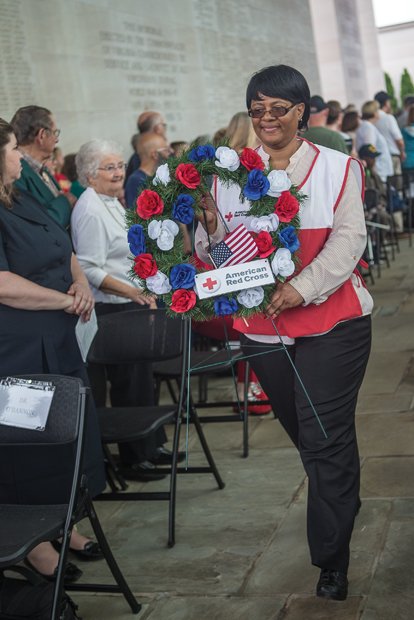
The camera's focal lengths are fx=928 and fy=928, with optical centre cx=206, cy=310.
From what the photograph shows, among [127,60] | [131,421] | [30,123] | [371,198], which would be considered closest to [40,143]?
[30,123]

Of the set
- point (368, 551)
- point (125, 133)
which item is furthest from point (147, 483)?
point (125, 133)

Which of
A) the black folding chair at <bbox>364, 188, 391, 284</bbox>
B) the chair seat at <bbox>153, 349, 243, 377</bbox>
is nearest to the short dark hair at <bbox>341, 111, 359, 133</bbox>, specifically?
the black folding chair at <bbox>364, 188, 391, 284</bbox>

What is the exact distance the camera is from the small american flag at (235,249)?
2854 millimetres

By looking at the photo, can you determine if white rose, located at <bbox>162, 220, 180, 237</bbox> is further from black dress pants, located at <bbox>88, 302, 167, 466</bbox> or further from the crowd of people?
black dress pants, located at <bbox>88, 302, 167, 466</bbox>

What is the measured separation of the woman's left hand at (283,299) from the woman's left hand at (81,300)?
3.53ft

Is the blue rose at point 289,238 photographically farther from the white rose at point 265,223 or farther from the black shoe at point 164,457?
the black shoe at point 164,457

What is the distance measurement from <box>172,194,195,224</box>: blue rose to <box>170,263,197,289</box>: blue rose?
141mm

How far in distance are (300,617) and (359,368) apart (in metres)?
0.81

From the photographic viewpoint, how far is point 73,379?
292 cm

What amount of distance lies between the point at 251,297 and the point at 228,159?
0.44 metres

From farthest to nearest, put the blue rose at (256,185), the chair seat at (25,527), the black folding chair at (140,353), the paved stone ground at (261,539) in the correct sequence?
the black folding chair at (140,353)
the paved stone ground at (261,539)
the blue rose at (256,185)
the chair seat at (25,527)

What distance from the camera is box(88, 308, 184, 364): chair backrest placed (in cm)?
409

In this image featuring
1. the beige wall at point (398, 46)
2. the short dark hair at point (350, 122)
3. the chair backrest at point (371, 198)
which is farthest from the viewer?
the beige wall at point (398, 46)

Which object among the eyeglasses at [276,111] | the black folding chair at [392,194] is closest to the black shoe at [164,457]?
the eyeglasses at [276,111]
